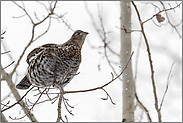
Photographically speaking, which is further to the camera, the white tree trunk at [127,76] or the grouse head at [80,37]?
the white tree trunk at [127,76]

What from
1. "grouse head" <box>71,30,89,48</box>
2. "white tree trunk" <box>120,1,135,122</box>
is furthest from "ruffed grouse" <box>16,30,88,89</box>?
"white tree trunk" <box>120,1,135,122</box>

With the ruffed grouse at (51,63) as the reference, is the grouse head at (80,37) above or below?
above

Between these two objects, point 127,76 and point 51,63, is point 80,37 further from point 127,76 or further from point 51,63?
point 127,76

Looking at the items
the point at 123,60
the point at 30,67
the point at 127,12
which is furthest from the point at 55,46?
the point at 127,12

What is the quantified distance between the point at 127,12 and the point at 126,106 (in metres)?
1.24

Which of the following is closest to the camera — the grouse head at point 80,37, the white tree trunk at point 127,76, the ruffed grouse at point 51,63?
the ruffed grouse at point 51,63

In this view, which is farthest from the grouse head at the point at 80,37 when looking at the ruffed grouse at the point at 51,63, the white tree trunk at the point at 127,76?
the white tree trunk at the point at 127,76

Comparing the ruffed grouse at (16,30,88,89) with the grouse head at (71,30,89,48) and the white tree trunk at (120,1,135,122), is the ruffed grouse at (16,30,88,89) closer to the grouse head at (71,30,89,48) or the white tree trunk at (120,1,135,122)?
the grouse head at (71,30,89,48)

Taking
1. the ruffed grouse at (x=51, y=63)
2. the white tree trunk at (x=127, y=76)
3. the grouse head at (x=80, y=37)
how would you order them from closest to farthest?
the ruffed grouse at (x=51, y=63) < the grouse head at (x=80, y=37) < the white tree trunk at (x=127, y=76)

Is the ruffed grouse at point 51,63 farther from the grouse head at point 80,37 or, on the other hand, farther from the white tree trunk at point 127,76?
the white tree trunk at point 127,76

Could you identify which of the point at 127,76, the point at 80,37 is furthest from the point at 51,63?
the point at 127,76

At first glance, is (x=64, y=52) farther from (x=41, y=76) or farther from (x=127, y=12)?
(x=127, y=12)

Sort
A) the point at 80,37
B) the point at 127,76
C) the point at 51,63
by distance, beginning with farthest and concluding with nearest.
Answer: the point at 127,76, the point at 80,37, the point at 51,63

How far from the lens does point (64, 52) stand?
2184mm
